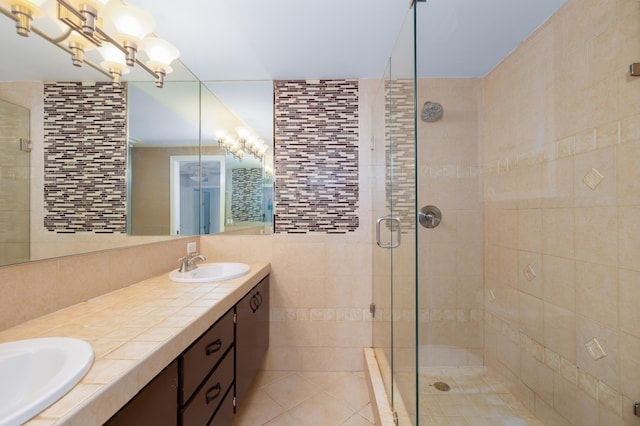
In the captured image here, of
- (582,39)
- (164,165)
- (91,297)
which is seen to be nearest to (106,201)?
(91,297)

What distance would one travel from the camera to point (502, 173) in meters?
1.58

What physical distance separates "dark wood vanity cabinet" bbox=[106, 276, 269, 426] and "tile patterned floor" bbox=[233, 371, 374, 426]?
0.26 meters

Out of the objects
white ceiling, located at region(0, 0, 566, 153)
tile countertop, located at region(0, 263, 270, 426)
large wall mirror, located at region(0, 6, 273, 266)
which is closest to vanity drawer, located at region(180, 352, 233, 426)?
tile countertop, located at region(0, 263, 270, 426)

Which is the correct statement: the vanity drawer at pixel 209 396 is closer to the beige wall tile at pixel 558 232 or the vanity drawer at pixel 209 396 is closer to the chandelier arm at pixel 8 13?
the chandelier arm at pixel 8 13

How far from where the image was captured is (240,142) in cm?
222

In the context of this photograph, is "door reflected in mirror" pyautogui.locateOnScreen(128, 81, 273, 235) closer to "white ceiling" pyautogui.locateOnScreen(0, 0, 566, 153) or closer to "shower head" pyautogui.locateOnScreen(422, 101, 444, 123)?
"white ceiling" pyautogui.locateOnScreen(0, 0, 566, 153)

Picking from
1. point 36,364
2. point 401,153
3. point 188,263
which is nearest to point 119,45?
point 188,263

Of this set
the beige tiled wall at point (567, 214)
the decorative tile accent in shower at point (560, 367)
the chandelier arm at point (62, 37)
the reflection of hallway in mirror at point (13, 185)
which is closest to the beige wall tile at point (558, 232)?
the beige tiled wall at point (567, 214)

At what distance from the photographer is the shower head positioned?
1268 millimetres

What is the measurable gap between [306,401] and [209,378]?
→ 0.95m

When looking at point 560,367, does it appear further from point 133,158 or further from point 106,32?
point 106,32

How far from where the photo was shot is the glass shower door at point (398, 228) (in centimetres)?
120

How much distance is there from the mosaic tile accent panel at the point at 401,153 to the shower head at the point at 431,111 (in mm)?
93

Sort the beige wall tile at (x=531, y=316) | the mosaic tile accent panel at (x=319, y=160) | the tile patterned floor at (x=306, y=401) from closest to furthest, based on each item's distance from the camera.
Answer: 1. the beige wall tile at (x=531, y=316)
2. the tile patterned floor at (x=306, y=401)
3. the mosaic tile accent panel at (x=319, y=160)
